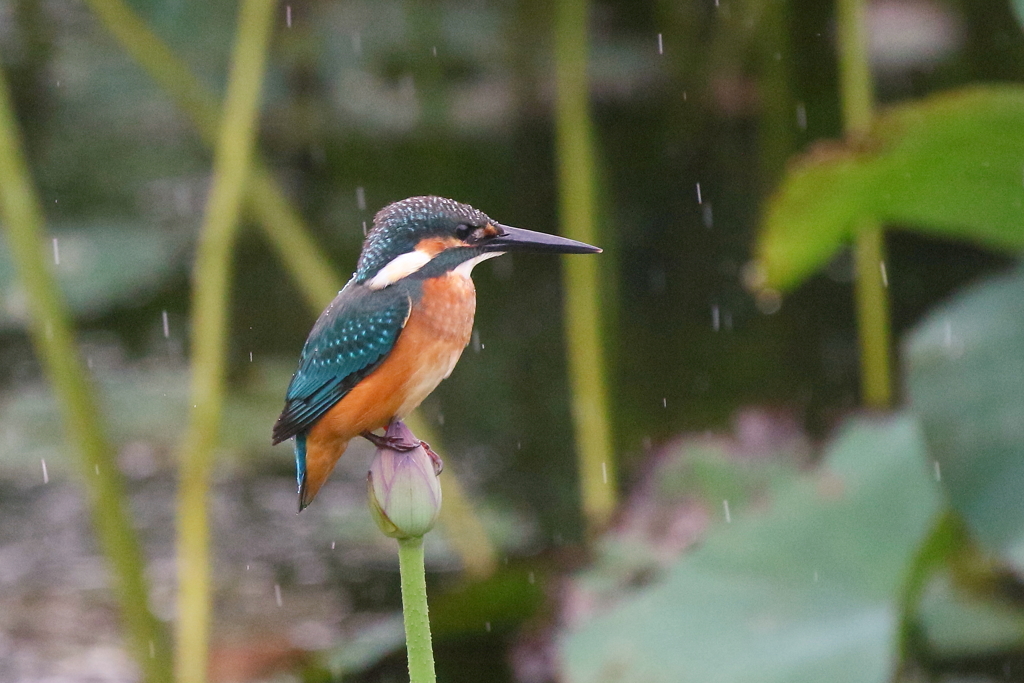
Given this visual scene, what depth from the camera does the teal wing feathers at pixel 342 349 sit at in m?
0.83

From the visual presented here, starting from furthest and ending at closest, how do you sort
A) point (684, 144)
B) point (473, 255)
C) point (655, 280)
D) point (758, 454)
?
point (684, 144)
point (655, 280)
point (758, 454)
point (473, 255)

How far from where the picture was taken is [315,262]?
2.53 meters

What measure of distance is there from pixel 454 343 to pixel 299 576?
218cm

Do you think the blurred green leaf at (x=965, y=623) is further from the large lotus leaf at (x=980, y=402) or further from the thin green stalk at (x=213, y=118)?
the thin green stalk at (x=213, y=118)

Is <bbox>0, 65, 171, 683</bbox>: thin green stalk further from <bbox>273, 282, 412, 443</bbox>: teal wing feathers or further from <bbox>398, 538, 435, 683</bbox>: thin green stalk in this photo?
<bbox>398, 538, 435, 683</bbox>: thin green stalk

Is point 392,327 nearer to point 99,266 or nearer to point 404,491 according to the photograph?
point 404,491

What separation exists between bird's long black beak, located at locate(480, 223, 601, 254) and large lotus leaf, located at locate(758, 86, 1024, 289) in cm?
112

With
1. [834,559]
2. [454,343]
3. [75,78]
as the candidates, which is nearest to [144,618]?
[834,559]

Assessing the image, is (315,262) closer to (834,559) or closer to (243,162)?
(243,162)

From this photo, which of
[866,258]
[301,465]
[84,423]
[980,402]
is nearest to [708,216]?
[866,258]

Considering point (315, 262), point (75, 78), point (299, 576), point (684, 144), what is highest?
point (75, 78)

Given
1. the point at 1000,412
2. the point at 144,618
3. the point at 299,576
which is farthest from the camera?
the point at 299,576

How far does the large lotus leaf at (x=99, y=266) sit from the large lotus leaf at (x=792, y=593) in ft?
6.60

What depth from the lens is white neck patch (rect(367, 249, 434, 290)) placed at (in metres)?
0.82
